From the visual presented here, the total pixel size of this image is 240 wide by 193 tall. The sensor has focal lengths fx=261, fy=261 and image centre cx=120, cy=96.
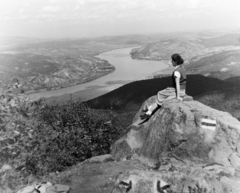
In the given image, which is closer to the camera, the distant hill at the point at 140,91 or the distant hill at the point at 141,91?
the distant hill at the point at 141,91

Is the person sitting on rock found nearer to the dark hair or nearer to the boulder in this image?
the dark hair

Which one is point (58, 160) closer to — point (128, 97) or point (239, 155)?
point (239, 155)

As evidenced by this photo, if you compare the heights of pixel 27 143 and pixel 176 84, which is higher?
pixel 176 84

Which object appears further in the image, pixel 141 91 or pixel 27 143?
pixel 141 91

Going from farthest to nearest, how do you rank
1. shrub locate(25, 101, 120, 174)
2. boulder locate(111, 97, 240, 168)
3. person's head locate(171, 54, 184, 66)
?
shrub locate(25, 101, 120, 174) < person's head locate(171, 54, 184, 66) < boulder locate(111, 97, 240, 168)

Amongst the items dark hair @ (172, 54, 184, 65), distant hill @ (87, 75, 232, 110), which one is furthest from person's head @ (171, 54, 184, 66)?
distant hill @ (87, 75, 232, 110)

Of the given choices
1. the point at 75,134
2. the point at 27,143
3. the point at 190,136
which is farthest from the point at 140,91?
the point at 27,143

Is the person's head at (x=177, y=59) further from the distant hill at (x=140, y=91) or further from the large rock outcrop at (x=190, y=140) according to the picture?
the distant hill at (x=140, y=91)

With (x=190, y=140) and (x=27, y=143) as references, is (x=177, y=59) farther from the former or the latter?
(x=27, y=143)

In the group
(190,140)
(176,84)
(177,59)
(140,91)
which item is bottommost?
(140,91)

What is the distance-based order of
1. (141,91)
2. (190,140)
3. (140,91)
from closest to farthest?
(190,140) → (141,91) → (140,91)

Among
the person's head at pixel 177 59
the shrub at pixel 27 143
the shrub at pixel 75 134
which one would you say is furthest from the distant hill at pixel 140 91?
the person's head at pixel 177 59

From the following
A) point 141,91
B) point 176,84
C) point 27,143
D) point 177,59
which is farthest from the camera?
point 141,91
